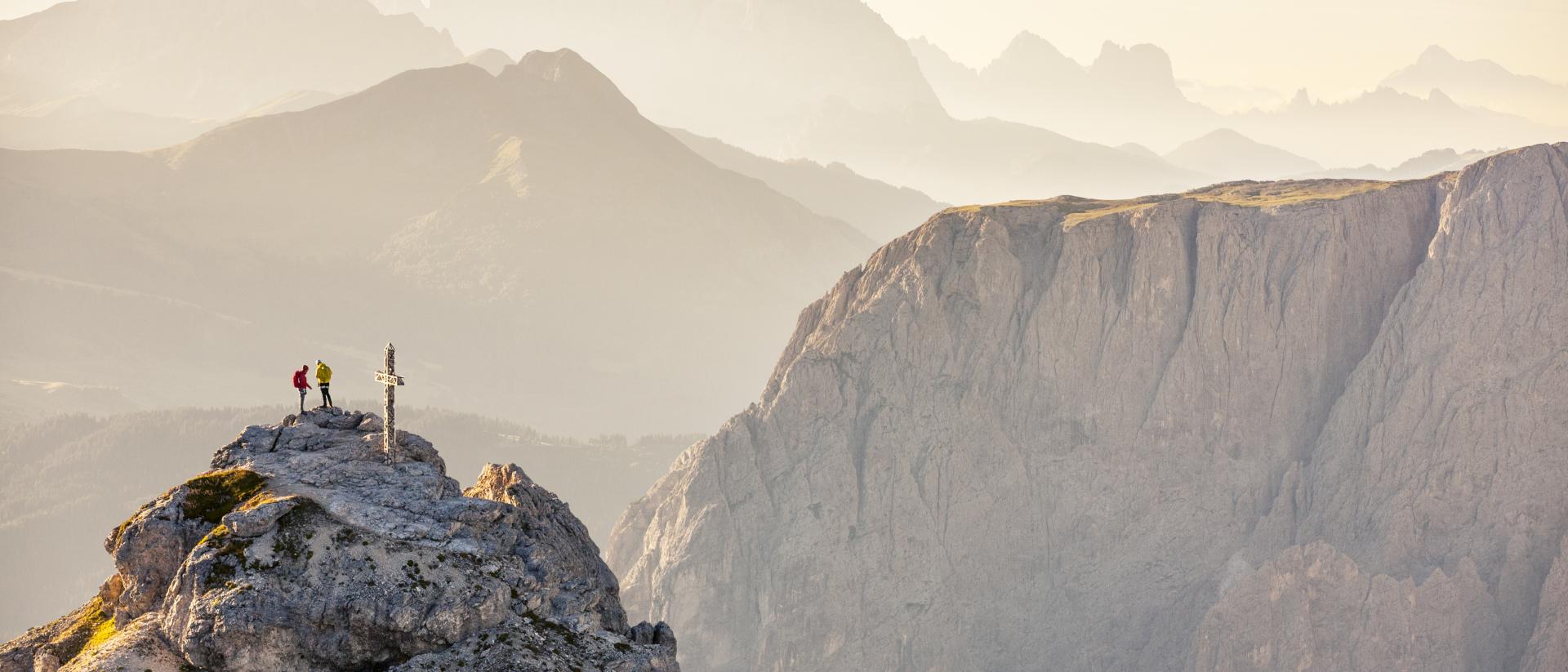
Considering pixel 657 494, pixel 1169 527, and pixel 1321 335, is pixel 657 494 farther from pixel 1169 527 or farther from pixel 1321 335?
pixel 1321 335

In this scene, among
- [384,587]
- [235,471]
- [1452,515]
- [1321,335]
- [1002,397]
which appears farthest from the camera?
[1002,397]

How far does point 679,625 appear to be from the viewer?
4405 inches

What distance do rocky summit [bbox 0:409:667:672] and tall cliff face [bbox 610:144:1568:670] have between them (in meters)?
69.2

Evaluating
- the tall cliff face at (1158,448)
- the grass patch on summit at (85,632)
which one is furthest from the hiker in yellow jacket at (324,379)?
the tall cliff face at (1158,448)

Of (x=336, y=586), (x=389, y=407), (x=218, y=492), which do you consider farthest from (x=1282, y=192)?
(x=218, y=492)

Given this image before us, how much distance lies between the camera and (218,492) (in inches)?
1531

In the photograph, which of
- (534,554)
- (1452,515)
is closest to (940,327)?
(1452,515)

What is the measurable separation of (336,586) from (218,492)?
5.47 meters

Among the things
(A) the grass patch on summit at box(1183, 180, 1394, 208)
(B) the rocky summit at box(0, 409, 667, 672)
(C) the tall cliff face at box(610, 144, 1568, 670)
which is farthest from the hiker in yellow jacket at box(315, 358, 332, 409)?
(A) the grass patch on summit at box(1183, 180, 1394, 208)

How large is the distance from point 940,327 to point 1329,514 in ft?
113

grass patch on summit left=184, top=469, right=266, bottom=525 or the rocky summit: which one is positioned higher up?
grass patch on summit left=184, top=469, right=266, bottom=525

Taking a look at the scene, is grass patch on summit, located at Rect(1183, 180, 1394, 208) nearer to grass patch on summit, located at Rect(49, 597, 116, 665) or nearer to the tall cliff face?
the tall cliff face

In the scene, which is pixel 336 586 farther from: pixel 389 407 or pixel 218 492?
pixel 389 407

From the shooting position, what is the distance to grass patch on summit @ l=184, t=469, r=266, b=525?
38250 mm
